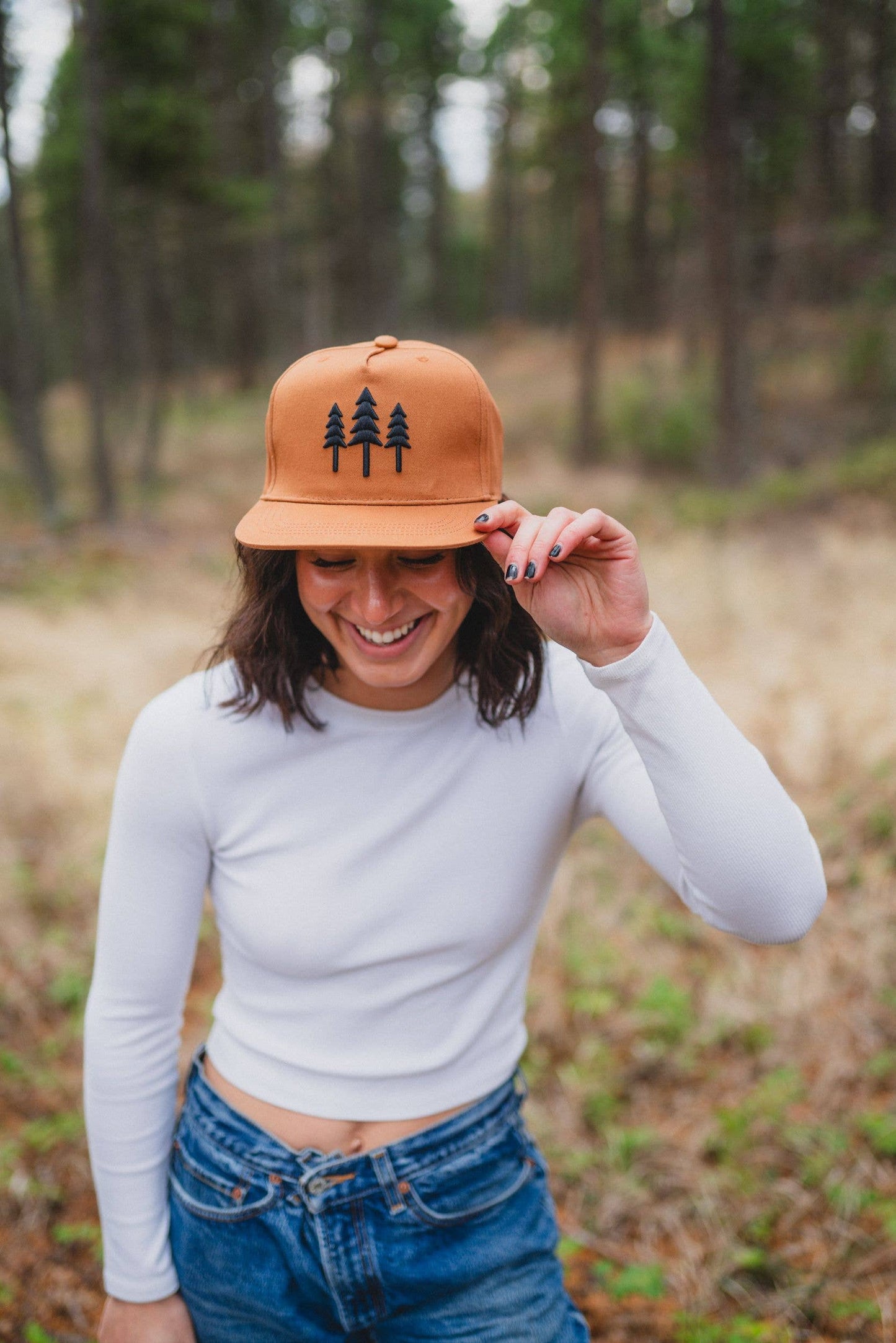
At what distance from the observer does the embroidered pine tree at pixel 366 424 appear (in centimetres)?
132

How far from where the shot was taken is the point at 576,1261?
2.45 meters

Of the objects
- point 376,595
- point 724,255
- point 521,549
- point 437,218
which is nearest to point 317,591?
point 376,595

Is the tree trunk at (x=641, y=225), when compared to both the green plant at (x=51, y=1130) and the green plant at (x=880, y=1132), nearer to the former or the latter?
the green plant at (x=880, y=1132)

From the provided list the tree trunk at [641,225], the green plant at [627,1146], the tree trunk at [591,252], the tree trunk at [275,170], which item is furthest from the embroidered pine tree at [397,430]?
the tree trunk at [641,225]

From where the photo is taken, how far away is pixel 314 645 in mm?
1562

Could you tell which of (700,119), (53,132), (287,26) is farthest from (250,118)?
(700,119)

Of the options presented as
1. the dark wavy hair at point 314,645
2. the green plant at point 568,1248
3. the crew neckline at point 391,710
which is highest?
the dark wavy hair at point 314,645

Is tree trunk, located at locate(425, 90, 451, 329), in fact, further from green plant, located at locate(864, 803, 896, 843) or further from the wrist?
the wrist

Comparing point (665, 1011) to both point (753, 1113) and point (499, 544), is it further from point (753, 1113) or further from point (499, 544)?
point (499, 544)

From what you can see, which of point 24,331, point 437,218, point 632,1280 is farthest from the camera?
point 437,218

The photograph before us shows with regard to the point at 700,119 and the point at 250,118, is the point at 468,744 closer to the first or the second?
the point at 700,119

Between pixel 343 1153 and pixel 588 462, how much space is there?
550 inches

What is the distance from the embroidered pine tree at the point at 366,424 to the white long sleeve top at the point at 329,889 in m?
0.44

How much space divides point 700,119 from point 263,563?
18814mm
